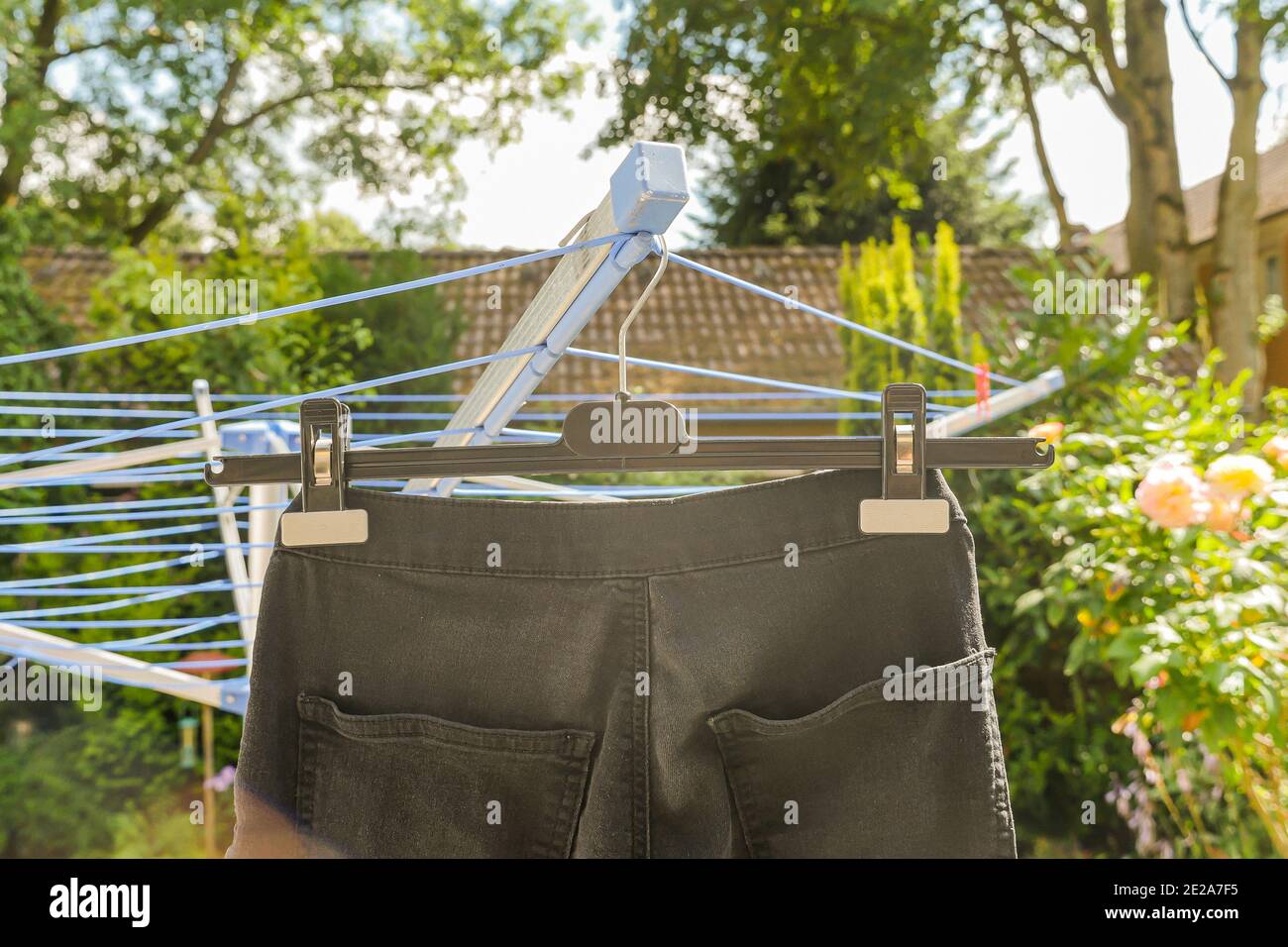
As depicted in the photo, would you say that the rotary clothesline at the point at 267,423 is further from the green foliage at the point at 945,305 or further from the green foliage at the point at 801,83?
the green foliage at the point at 801,83

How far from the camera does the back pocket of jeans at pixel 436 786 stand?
0.83 m

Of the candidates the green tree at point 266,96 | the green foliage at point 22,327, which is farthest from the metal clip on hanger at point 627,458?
the green tree at point 266,96

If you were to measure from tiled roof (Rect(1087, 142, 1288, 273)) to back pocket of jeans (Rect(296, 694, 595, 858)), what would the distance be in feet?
23.8

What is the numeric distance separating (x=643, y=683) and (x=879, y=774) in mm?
239

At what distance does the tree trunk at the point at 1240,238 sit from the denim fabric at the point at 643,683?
4379 millimetres

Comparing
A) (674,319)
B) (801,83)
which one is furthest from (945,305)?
(674,319)

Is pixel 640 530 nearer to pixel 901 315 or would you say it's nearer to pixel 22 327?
pixel 901 315

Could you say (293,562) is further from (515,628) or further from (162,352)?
(162,352)

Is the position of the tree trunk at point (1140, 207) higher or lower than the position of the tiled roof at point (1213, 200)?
lower

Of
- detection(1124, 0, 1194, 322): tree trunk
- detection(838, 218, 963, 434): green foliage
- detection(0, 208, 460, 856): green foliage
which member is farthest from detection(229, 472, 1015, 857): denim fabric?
detection(1124, 0, 1194, 322): tree trunk

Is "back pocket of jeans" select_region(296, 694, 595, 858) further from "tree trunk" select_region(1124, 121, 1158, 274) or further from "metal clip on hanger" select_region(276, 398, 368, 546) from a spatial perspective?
"tree trunk" select_region(1124, 121, 1158, 274)
